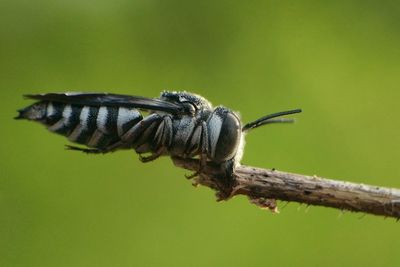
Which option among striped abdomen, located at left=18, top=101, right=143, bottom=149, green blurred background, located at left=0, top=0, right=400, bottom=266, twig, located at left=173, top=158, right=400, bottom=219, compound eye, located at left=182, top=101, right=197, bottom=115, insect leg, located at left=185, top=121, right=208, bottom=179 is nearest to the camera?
twig, located at left=173, top=158, right=400, bottom=219

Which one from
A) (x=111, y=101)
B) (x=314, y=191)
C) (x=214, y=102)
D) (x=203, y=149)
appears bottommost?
(x=314, y=191)

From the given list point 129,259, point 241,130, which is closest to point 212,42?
point 129,259

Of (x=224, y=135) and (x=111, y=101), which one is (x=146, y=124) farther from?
(x=224, y=135)

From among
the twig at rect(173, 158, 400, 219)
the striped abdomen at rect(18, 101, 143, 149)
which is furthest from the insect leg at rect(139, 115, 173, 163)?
the twig at rect(173, 158, 400, 219)

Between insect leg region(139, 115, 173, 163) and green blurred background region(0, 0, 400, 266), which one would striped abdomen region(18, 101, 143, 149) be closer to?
insect leg region(139, 115, 173, 163)

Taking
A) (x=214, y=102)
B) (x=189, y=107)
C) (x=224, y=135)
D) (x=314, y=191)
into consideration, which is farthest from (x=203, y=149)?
(x=214, y=102)

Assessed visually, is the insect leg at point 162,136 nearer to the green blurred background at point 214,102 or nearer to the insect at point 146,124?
the insect at point 146,124

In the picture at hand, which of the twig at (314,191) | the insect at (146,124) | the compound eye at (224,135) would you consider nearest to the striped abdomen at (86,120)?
the insect at (146,124)
